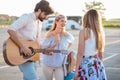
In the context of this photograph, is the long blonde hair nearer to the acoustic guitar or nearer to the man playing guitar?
the man playing guitar

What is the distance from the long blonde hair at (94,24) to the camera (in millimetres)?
5809

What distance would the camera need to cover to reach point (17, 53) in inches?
248

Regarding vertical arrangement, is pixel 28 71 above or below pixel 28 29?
below

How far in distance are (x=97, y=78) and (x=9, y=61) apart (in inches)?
51.4

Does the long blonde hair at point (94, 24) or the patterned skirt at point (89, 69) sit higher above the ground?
the long blonde hair at point (94, 24)

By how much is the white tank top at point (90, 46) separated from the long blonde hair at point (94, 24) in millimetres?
46

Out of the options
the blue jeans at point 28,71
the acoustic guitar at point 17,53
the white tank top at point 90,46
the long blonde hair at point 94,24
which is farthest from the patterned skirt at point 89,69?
the acoustic guitar at point 17,53

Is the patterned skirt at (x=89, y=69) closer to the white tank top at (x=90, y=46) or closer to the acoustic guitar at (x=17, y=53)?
the white tank top at (x=90, y=46)

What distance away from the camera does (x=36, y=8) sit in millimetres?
6359

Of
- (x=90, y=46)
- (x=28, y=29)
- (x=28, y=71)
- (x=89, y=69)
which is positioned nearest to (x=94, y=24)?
(x=90, y=46)

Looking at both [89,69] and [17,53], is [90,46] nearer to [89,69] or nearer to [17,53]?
[89,69]

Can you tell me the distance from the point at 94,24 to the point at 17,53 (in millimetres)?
1283

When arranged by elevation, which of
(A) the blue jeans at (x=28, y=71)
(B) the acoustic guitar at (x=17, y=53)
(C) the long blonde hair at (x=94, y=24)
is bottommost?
(A) the blue jeans at (x=28, y=71)

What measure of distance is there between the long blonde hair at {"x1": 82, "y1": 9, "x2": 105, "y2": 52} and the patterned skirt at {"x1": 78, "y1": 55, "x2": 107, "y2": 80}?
235 mm
